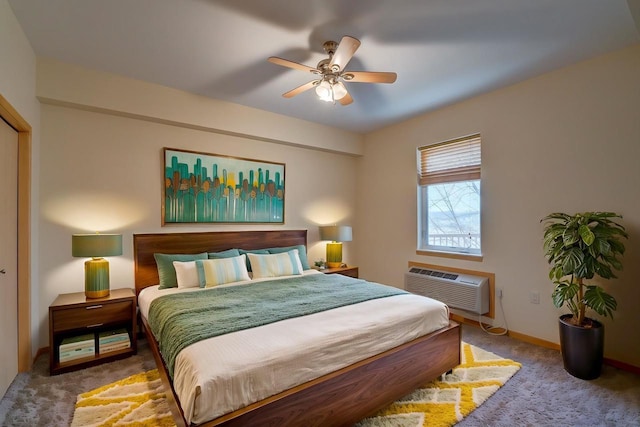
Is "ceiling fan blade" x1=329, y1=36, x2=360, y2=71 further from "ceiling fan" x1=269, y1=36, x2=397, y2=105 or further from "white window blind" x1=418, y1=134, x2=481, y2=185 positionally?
"white window blind" x1=418, y1=134, x2=481, y2=185

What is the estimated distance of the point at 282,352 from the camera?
1.54 m

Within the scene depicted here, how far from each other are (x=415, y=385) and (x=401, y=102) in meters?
2.90

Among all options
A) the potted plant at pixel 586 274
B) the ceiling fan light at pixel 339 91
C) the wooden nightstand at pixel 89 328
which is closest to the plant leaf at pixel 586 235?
the potted plant at pixel 586 274

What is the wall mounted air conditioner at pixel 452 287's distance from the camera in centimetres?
319

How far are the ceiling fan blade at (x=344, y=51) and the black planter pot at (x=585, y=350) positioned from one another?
2.68 m

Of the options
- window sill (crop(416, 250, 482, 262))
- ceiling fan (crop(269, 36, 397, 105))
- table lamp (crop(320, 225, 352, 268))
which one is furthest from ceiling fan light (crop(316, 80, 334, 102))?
window sill (crop(416, 250, 482, 262))

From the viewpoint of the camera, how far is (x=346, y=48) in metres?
1.92

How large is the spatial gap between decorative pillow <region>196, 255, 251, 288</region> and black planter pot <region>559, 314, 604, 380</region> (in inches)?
115

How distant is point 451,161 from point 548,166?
1027 millimetres

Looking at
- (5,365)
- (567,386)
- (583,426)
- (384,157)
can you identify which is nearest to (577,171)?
(567,386)

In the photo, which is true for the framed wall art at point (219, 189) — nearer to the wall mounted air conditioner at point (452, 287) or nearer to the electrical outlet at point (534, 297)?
the wall mounted air conditioner at point (452, 287)

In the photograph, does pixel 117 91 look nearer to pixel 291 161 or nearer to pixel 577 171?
pixel 291 161

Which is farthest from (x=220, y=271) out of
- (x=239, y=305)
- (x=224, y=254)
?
(x=239, y=305)

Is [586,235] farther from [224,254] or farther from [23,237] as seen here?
[23,237]
